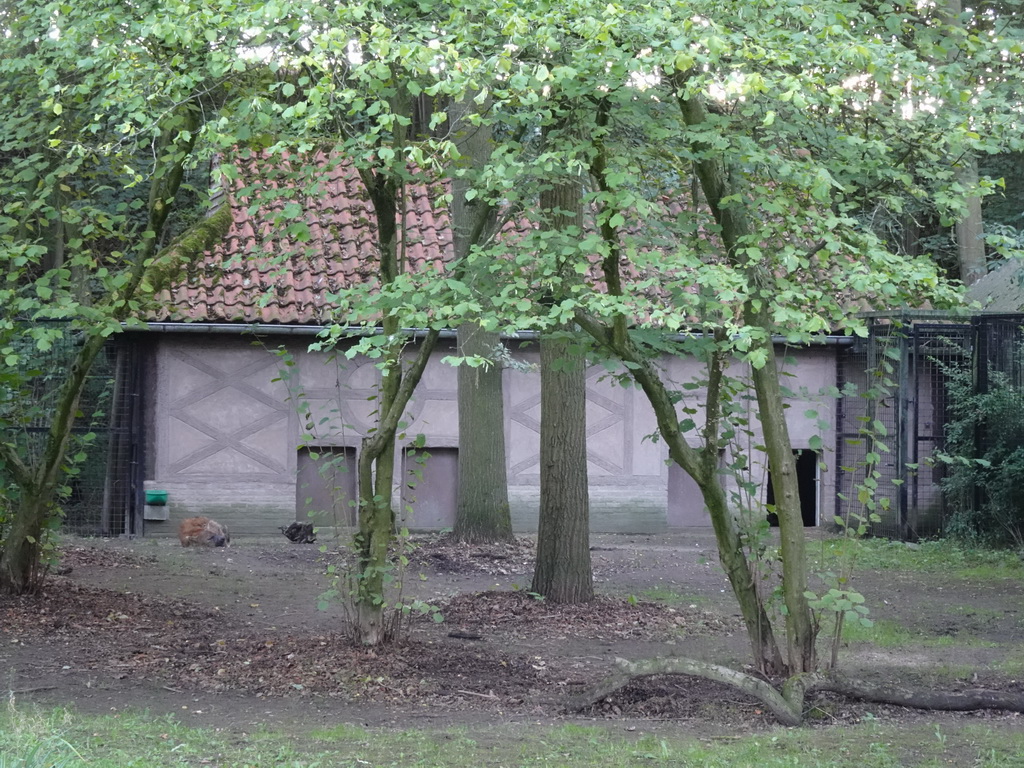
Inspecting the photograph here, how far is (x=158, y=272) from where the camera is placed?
13289mm

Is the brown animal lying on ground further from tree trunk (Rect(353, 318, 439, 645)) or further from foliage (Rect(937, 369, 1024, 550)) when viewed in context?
foliage (Rect(937, 369, 1024, 550))

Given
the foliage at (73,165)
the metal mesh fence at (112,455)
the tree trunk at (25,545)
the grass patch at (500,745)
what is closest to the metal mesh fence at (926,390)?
the grass patch at (500,745)

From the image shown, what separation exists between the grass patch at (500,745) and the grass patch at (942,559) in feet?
19.6

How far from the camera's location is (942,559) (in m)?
12.9

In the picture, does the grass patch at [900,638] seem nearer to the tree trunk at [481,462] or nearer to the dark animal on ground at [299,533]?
the tree trunk at [481,462]

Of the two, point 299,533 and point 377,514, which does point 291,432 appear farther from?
point 377,514

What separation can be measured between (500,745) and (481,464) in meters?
6.83

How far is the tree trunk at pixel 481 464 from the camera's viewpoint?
1211 centimetres

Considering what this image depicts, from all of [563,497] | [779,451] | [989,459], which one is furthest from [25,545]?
[989,459]

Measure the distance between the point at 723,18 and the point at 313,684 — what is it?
4207 millimetres

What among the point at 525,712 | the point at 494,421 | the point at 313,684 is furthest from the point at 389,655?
the point at 494,421

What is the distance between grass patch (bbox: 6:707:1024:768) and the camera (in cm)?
491

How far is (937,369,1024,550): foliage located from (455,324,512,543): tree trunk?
207 inches

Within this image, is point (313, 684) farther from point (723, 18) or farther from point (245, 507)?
point (245, 507)
